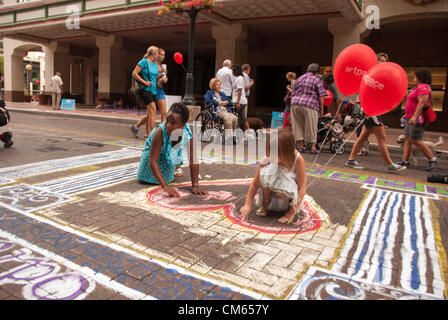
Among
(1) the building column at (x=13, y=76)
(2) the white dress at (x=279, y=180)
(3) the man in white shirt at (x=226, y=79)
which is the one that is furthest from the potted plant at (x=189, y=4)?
(1) the building column at (x=13, y=76)

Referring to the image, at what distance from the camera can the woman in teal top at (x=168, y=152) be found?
381 centimetres

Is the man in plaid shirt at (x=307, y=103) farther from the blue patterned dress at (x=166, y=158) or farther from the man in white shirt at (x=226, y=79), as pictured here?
the blue patterned dress at (x=166, y=158)

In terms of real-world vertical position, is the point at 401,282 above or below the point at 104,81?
below

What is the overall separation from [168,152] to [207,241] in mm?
1672

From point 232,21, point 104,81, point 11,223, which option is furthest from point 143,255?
point 104,81

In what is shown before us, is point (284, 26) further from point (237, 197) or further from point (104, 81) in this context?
point (237, 197)

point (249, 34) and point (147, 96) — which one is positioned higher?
point (249, 34)

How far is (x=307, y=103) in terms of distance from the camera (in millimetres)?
6957

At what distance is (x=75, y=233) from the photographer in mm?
2803

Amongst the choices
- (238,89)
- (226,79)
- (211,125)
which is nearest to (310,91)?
(238,89)

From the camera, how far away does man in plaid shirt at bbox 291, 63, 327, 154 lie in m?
6.92

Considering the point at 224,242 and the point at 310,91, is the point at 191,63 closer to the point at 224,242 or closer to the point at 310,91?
the point at 310,91
